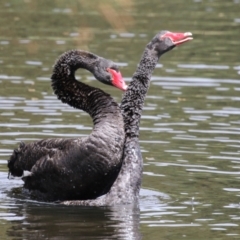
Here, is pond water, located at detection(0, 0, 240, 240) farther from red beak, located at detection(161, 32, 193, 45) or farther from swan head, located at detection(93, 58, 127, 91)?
red beak, located at detection(161, 32, 193, 45)

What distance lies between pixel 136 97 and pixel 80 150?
1.15 meters

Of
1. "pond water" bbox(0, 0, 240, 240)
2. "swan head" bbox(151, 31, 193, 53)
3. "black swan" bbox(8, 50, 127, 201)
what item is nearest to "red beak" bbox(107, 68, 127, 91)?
"black swan" bbox(8, 50, 127, 201)

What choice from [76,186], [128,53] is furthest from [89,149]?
[128,53]

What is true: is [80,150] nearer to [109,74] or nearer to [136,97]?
[109,74]

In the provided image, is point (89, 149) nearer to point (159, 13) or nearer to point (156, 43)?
point (156, 43)

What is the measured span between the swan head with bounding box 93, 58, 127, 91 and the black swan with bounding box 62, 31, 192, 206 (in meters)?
0.41

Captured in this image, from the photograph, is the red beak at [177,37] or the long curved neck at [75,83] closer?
the long curved neck at [75,83]

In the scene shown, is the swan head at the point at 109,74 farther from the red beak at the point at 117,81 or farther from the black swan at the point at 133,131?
the black swan at the point at 133,131

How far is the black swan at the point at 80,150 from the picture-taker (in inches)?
429

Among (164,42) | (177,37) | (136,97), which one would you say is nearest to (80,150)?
(136,97)

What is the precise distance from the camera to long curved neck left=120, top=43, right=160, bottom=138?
37.9 ft

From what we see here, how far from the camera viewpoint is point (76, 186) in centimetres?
1111

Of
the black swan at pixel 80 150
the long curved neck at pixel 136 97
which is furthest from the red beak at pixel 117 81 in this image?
the long curved neck at pixel 136 97

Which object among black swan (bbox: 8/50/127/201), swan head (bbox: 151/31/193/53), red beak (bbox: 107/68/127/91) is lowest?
black swan (bbox: 8/50/127/201)
